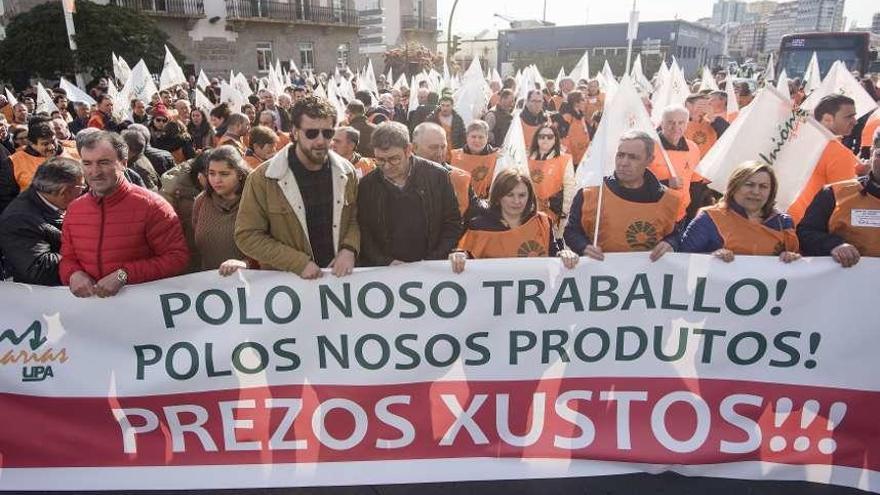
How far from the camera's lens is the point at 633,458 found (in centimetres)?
271

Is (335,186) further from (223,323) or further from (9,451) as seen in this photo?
(9,451)

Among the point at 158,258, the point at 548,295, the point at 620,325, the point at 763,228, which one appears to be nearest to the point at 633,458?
the point at 620,325

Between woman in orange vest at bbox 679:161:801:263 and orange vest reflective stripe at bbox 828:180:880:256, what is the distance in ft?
0.72

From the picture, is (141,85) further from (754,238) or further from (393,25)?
(393,25)

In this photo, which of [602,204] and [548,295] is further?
[602,204]

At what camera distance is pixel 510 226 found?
3.21 meters

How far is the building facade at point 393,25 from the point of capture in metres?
35.6

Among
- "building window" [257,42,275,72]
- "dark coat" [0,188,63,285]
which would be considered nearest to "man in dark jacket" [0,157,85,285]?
"dark coat" [0,188,63,285]

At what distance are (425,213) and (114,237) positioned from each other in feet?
4.85

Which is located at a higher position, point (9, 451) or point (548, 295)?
point (548, 295)

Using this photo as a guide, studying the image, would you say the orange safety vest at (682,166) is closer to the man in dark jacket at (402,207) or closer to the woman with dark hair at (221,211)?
the man in dark jacket at (402,207)

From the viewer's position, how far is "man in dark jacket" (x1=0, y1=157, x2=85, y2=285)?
280cm

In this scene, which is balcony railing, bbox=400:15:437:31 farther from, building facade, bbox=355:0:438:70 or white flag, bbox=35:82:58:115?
white flag, bbox=35:82:58:115

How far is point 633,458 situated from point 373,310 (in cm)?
137
